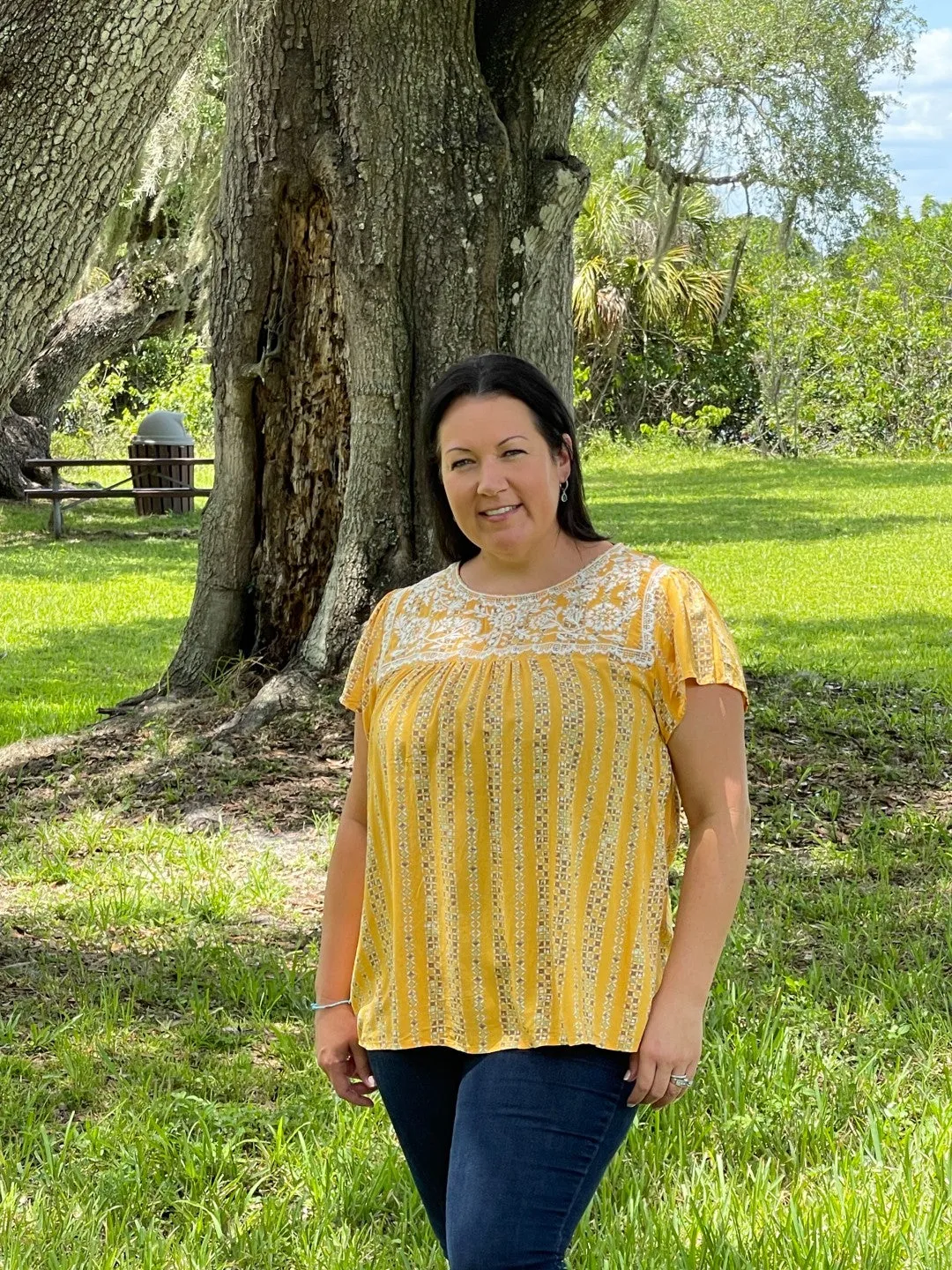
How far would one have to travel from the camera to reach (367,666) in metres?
2.33

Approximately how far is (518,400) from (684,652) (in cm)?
44

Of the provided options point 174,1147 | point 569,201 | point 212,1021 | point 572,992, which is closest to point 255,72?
point 569,201

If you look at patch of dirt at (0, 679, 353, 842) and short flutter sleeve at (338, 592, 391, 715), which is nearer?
short flutter sleeve at (338, 592, 391, 715)

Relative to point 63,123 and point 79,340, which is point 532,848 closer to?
point 63,123

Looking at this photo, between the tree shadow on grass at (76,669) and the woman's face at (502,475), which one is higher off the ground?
the woman's face at (502,475)

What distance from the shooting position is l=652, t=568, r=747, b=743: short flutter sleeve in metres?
2.02

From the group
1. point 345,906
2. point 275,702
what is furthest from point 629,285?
point 345,906

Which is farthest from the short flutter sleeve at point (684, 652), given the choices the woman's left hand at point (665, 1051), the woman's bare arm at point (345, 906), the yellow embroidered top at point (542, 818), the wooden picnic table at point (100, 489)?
the wooden picnic table at point (100, 489)

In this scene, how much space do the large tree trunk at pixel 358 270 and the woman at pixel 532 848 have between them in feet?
12.2

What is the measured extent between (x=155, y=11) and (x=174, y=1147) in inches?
97.6

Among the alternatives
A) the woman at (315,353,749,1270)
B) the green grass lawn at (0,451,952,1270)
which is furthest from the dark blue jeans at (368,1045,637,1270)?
the green grass lawn at (0,451,952,1270)

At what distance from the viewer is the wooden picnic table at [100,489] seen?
15.0m

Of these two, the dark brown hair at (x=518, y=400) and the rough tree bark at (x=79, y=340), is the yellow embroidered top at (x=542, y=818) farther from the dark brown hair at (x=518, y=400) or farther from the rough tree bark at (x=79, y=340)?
the rough tree bark at (x=79, y=340)

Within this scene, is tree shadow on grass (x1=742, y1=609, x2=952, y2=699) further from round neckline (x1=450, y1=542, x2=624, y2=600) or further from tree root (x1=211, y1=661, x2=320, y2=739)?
round neckline (x1=450, y1=542, x2=624, y2=600)
